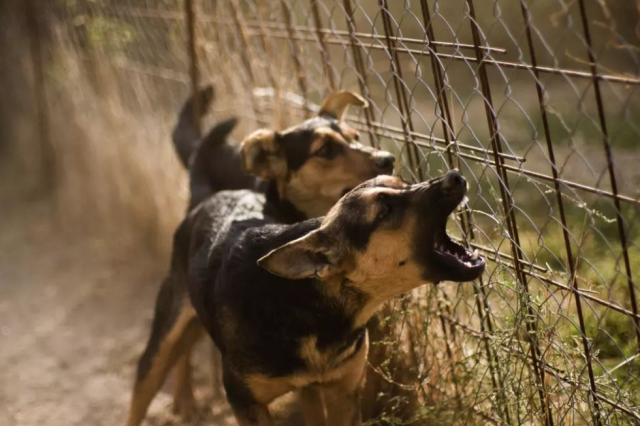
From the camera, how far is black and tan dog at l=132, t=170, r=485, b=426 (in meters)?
3.13

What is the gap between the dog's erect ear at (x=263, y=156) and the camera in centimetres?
439

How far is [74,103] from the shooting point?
8.36m

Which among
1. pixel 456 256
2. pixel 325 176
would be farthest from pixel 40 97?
pixel 456 256

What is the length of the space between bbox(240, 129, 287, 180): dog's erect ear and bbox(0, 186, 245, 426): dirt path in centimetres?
169

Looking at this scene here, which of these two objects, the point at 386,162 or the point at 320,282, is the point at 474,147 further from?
the point at 320,282

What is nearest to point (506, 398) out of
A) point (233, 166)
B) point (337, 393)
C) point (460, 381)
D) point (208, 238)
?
point (460, 381)

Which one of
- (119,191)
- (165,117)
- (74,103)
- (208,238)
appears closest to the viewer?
(208,238)

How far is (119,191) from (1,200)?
275cm

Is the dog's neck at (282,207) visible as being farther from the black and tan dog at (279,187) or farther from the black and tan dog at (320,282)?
the black and tan dog at (320,282)

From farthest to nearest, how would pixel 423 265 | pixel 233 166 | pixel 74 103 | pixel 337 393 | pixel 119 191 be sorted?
pixel 74 103 → pixel 119 191 → pixel 233 166 → pixel 337 393 → pixel 423 265

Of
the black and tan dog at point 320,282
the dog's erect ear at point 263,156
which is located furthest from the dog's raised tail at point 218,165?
the black and tan dog at point 320,282

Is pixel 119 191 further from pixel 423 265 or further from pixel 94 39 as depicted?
pixel 423 265

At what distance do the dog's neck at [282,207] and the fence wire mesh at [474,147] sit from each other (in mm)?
654

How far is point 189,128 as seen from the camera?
560 cm
